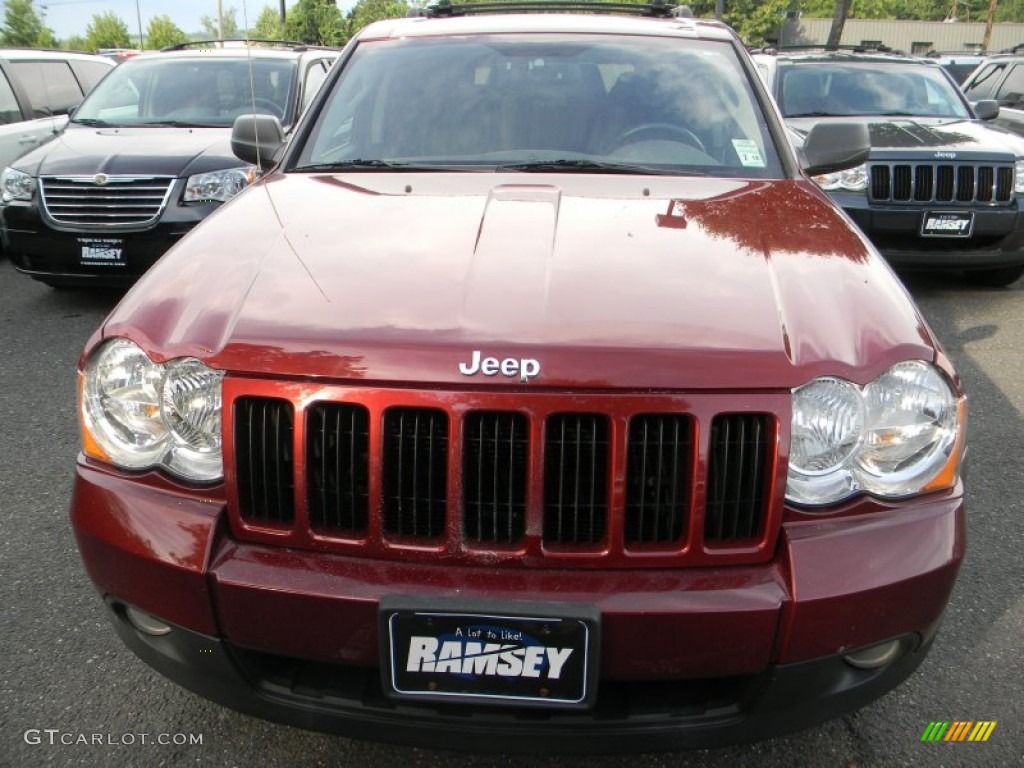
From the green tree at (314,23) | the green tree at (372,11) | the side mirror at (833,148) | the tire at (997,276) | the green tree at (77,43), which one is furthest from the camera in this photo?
the green tree at (77,43)

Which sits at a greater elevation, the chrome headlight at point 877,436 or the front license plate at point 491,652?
the chrome headlight at point 877,436

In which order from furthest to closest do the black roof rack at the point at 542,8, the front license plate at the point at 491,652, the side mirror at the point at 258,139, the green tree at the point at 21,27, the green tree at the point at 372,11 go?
the green tree at the point at 21,27, the green tree at the point at 372,11, the black roof rack at the point at 542,8, the side mirror at the point at 258,139, the front license plate at the point at 491,652

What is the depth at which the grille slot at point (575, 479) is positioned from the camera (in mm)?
1775

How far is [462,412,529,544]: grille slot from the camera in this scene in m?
1.78

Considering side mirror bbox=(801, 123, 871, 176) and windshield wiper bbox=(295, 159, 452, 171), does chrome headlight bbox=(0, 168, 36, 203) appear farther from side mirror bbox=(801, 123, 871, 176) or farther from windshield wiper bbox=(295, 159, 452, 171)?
side mirror bbox=(801, 123, 871, 176)

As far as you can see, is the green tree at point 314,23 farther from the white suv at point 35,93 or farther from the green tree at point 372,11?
the white suv at point 35,93

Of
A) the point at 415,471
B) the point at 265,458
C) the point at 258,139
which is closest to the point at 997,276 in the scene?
the point at 258,139

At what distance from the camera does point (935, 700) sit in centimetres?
251

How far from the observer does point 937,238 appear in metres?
6.46

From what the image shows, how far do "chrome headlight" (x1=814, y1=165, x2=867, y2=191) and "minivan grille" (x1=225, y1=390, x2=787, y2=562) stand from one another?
5.24m

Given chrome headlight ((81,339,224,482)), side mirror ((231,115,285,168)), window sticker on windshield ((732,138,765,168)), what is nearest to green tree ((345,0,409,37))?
side mirror ((231,115,285,168))

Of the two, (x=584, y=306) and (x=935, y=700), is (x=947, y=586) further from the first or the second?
(x=584, y=306)

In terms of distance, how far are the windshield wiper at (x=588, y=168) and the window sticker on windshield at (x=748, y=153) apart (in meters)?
0.19

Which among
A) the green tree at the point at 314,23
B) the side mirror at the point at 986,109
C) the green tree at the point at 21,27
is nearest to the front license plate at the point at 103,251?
the side mirror at the point at 986,109
